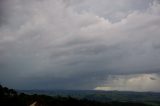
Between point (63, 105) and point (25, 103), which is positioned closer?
point (25, 103)

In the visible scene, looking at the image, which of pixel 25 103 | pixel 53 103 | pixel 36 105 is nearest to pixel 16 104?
pixel 25 103

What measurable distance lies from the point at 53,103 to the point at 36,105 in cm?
7095

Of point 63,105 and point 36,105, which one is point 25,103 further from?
point 36,105

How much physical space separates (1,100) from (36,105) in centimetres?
5536

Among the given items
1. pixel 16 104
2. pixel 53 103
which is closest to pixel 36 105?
pixel 16 104

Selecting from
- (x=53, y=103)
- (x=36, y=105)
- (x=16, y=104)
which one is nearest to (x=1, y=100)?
(x=16, y=104)

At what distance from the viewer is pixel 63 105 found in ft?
651

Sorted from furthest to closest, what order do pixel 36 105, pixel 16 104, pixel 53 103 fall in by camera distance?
pixel 53 103 < pixel 16 104 < pixel 36 105

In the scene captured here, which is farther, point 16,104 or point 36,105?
point 16,104

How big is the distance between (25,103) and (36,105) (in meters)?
50.2

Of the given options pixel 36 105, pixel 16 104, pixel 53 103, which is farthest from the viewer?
pixel 53 103

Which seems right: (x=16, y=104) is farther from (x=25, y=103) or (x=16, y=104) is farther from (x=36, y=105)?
(x=36, y=105)

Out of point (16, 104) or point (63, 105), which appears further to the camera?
point (63, 105)

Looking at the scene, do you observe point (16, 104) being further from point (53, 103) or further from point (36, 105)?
point (36, 105)
